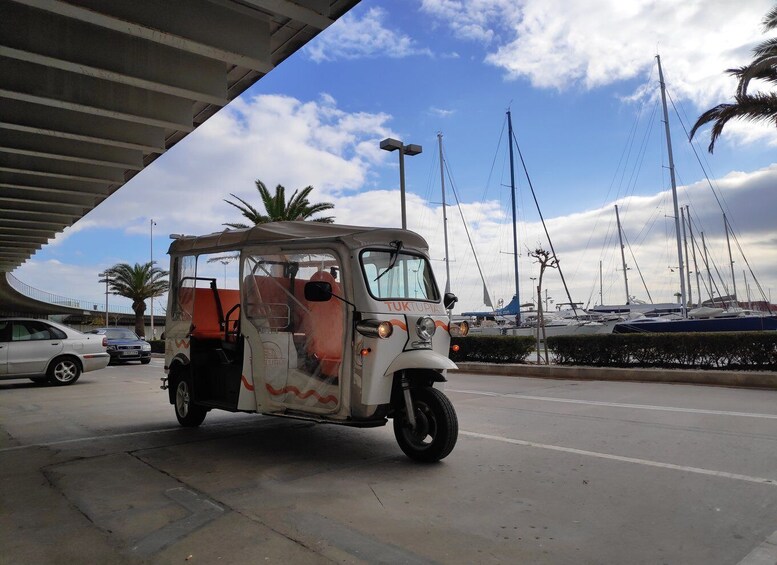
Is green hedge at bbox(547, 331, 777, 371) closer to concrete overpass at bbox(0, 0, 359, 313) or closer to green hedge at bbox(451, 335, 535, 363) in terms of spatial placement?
green hedge at bbox(451, 335, 535, 363)

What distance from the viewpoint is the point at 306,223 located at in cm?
651

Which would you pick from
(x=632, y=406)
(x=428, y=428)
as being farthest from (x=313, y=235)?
(x=632, y=406)

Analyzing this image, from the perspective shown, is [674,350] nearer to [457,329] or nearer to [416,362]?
[457,329]

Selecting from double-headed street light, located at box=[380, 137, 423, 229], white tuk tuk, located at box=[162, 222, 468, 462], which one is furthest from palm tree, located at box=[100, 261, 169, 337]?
white tuk tuk, located at box=[162, 222, 468, 462]

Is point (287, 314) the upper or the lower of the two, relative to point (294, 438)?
upper

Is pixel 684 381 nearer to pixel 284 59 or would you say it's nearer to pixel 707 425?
pixel 707 425

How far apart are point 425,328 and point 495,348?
37.0 feet

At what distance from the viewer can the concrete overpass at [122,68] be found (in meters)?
7.74

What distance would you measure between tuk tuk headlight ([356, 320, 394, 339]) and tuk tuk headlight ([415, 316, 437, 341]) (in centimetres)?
36

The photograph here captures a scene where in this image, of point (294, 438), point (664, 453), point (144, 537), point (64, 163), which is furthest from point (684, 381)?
point (64, 163)

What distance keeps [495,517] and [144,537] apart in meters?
2.54

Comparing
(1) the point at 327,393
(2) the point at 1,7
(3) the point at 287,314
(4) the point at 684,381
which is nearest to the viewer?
(1) the point at 327,393

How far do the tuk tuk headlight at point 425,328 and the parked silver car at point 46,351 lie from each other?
463 inches

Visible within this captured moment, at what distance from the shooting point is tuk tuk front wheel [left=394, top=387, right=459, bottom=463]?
18.0 ft
